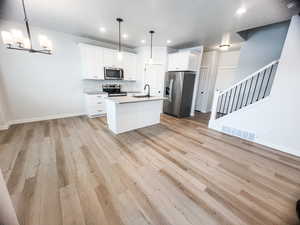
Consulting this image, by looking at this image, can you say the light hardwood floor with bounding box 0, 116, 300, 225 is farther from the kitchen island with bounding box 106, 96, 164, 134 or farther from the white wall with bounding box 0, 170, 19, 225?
the white wall with bounding box 0, 170, 19, 225

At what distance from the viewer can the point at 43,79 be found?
3.82 meters

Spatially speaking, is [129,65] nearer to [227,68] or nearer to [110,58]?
[110,58]

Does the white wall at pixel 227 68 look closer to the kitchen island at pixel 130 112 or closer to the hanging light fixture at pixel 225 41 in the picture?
the hanging light fixture at pixel 225 41

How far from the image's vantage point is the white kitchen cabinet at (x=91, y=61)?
413 cm

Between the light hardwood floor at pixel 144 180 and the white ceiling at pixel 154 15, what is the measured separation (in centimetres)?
283

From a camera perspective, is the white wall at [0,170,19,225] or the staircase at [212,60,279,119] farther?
the staircase at [212,60,279,119]

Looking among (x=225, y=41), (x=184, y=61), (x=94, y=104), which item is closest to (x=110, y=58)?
(x=94, y=104)

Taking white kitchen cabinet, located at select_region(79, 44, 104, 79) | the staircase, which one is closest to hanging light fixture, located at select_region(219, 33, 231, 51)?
the staircase

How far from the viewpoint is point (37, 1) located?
7.60 feet

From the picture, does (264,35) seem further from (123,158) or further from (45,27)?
(45,27)

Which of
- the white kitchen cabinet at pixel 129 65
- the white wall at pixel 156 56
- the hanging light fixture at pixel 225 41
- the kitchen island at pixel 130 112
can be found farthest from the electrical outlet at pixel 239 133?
the white kitchen cabinet at pixel 129 65

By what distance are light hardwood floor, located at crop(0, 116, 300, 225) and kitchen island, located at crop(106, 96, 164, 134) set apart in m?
0.42

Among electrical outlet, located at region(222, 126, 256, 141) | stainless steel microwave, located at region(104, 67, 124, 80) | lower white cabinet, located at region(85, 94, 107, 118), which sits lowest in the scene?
electrical outlet, located at region(222, 126, 256, 141)

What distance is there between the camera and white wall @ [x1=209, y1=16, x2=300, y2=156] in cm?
246
